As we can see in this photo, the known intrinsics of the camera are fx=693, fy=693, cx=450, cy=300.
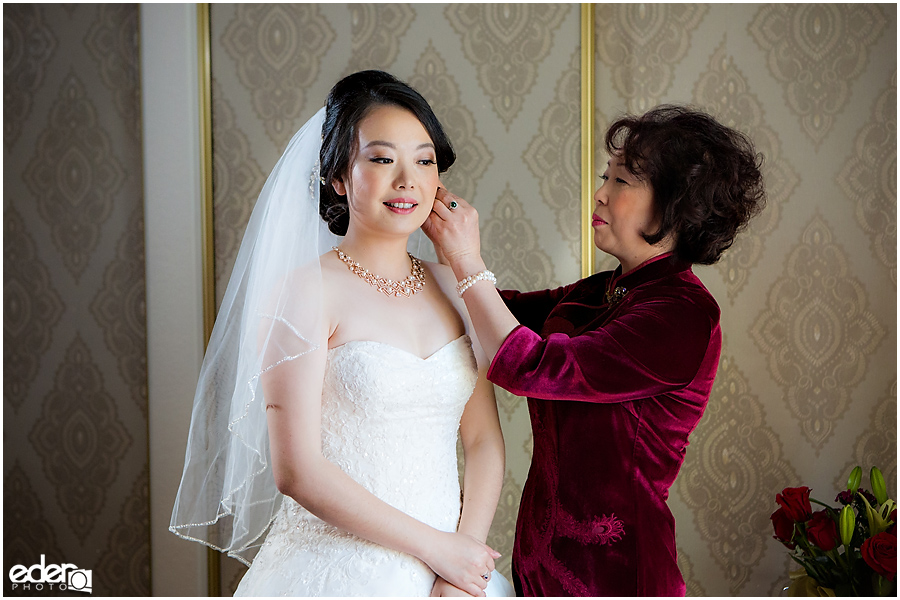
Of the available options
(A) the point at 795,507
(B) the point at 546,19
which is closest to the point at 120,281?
(B) the point at 546,19

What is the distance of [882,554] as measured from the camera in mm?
2156

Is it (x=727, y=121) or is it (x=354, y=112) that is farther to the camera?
(x=727, y=121)

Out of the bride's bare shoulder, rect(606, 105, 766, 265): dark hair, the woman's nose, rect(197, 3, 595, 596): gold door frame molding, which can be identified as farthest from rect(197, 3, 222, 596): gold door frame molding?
rect(606, 105, 766, 265): dark hair

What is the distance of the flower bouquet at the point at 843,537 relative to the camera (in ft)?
7.48

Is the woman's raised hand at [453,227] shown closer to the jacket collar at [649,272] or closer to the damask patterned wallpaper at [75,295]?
the jacket collar at [649,272]

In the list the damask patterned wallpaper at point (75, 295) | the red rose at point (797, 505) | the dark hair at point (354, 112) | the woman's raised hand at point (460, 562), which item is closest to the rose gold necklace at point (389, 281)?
the dark hair at point (354, 112)

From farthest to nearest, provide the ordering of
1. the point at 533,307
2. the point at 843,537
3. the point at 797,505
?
the point at 797,505 → the point at 843,537 → the point at 533,307

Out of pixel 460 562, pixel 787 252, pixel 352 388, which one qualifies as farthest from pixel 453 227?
pixel 787 252

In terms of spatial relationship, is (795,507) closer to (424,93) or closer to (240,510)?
(240,510)

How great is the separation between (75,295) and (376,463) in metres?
2.21

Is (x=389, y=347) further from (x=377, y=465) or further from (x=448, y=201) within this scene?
(x=448, y=201)

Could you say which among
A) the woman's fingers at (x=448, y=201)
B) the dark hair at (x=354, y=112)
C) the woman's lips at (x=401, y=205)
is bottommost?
the woman's lips at (x=401, y=205)

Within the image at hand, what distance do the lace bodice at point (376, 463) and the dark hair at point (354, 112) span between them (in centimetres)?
46

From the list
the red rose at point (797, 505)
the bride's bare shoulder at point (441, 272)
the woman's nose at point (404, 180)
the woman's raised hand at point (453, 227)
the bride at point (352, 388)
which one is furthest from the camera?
the red rose at point (797, 505)
